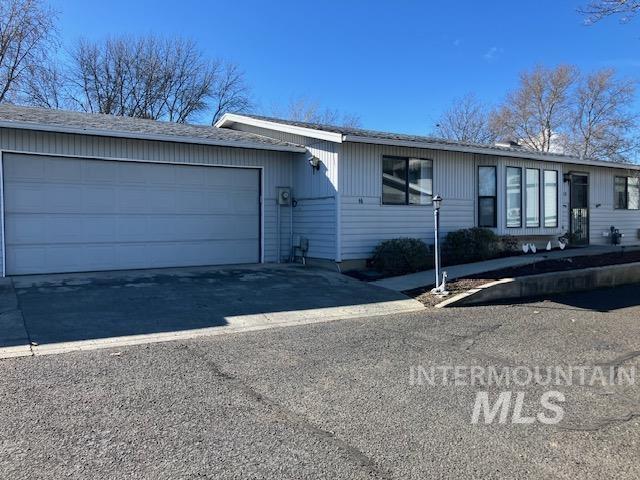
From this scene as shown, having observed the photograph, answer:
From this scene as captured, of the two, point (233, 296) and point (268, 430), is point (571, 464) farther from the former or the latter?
point (233, 296)

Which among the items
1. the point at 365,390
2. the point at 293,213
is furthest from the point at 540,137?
the point at 365,390

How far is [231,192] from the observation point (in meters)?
12.8

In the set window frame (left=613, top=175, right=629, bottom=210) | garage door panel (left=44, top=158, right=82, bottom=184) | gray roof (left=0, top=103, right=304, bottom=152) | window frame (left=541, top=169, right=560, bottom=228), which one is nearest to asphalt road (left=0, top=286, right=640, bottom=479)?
gray roof (left=0, top=103, right=304, bottom=152)

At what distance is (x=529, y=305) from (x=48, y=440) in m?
7.73

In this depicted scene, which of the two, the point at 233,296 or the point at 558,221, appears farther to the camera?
the point at 558,221

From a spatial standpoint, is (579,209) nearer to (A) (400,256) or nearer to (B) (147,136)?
(A) (400,256)

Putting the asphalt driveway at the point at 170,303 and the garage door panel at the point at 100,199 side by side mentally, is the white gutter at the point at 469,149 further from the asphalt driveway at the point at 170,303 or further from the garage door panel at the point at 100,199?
the garage door panel at the point at 100,199

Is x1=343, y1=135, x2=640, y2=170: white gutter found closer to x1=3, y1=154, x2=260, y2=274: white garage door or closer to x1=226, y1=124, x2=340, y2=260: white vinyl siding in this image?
x1=226, y1=124, x2=340, y2=260: white vinyl siding

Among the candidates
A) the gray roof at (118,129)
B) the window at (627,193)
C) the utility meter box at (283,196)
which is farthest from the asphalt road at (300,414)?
the window at (627,193)

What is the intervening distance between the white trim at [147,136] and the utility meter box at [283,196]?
1036 millimetres

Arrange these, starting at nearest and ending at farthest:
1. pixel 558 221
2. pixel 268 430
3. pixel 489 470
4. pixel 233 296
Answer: pixel 489 470
pixel 268 430
pixel 233 296
pixel 558 221

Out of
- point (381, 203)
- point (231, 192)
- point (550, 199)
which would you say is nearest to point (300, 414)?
point (381, 203)

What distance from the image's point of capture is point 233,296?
888cm

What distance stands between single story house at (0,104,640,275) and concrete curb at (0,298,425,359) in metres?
3.40
